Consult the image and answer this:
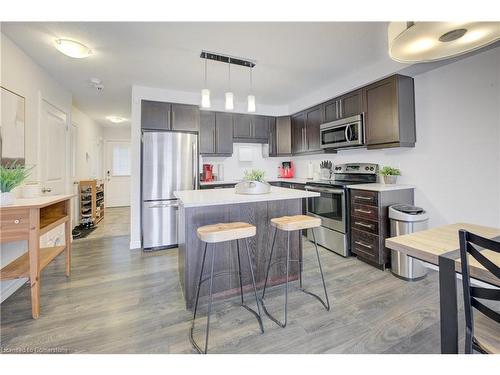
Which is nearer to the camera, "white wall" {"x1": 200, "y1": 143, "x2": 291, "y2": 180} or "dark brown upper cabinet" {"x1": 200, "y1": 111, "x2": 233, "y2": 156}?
"dark brown upper cabinet" {"x1": 200, "y1": 111, "x2": 233, "y2": 156}

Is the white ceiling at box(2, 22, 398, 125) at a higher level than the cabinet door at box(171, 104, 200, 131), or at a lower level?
higher

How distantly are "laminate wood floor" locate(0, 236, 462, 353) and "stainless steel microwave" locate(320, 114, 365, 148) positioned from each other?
172 cm

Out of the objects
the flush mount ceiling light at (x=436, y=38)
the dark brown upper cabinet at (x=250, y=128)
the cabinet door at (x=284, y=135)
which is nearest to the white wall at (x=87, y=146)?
the dark brown upper cabinet at (x=250, y=128)

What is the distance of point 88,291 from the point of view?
225 cm

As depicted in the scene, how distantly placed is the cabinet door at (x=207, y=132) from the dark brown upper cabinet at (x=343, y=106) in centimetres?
198

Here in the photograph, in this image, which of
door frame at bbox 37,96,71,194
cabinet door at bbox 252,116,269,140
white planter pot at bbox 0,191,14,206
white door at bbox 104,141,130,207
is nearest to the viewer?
white planter pot at bbox 0,191,14,206

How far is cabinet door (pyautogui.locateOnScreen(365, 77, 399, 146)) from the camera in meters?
2.75

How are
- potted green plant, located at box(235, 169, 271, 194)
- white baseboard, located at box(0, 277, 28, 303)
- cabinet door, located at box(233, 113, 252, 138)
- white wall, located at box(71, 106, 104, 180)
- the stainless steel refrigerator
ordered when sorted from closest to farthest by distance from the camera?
white baseboard, located at box(0, 277, 28, 303), potted green plant, located at box(235, 169, 271, 194), the stainless steel refrigerator, cabinet door, located at box(233, 113, 252, 138), white wall, located at box(71, 106, 104, 180)

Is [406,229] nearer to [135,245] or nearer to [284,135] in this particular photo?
[284,135]

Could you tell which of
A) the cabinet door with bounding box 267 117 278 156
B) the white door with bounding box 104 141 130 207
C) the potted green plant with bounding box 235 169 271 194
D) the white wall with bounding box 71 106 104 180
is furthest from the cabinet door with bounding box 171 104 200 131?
the white door with bounding box 104 141 130 207

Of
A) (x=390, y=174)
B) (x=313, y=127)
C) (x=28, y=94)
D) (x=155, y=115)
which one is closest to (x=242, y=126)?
(x=313, y=127)

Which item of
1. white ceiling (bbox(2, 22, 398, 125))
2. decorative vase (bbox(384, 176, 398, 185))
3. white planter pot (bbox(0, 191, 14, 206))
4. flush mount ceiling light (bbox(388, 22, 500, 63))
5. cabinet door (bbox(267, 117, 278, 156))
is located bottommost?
white planter pot (bbox(0, 191, 14, 206))

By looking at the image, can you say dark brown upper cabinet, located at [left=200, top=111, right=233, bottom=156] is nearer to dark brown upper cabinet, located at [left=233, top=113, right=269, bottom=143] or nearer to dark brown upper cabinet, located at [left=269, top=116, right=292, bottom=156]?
dark brown upper cabinet, located at [left=233, top=113, right=269, bottom=143]
